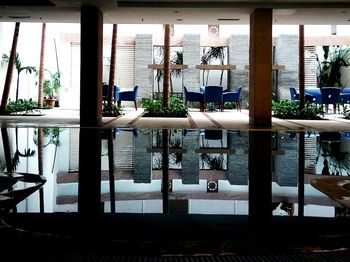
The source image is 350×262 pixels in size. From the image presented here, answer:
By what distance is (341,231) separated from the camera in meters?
1.76

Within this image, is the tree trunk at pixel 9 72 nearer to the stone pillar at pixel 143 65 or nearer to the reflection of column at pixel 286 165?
the stone pillar at pixel 143 65

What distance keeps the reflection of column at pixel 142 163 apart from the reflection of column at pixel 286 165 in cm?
95

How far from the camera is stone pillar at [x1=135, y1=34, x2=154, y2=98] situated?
17125 millimetres

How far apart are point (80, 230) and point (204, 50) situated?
16.6m

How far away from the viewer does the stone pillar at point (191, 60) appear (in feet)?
55.9

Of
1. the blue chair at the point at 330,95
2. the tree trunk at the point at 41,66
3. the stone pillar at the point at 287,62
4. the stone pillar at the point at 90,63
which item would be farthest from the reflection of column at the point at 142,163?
the stone pillar at the point at 287,62

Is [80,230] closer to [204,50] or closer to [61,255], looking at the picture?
[61,255]

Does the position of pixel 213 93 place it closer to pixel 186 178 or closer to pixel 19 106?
pixel 19 106

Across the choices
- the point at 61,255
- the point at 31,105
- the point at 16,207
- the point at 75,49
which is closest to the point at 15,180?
the point at 16,207

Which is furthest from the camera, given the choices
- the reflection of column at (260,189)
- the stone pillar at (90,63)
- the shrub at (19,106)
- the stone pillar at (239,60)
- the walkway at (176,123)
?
the stone pillar at (239,60)

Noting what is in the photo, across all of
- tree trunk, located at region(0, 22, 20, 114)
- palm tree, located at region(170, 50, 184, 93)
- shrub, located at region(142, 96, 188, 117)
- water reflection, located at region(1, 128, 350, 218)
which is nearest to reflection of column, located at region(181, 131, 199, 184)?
water reflection, located at region(1, 128, 350, 218)

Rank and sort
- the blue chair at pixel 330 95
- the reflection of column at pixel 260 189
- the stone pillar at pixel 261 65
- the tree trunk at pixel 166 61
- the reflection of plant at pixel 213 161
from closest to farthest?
the reflection of column at pixel 260 189
the reflection of plant at pixel 213 161
the stone pillar at pixel 261 65
the tree trunk at pixel 166 61
the blue chair at pixel 330 95

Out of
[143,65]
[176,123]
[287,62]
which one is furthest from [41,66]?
[287,62]

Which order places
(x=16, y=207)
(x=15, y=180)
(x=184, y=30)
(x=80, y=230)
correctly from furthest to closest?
(x=184, y=30), (x=15, y=180), (x=16, y=207), (x=80, y=230)
